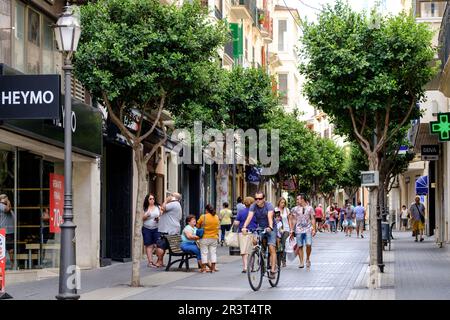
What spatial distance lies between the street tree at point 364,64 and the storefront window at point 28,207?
6417 millimetres

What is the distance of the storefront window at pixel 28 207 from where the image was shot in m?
21.5

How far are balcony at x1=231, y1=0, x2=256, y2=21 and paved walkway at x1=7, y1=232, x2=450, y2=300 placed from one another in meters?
26.8

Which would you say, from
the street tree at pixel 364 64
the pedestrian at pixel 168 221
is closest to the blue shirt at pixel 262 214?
the street tree at pixel 364 64

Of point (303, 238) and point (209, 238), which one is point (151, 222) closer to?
point (209, 238)

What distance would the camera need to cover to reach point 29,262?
2258 cm

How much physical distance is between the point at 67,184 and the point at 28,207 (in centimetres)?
632

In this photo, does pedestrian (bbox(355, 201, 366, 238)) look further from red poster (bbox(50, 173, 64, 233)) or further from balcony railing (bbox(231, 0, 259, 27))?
red poster (bbox(50, 173, 64, 233))

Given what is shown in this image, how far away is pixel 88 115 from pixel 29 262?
4.01 metres

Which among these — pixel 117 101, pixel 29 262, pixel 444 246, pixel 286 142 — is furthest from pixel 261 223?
pixel 286 142

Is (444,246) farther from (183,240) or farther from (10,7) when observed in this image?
(10,7)

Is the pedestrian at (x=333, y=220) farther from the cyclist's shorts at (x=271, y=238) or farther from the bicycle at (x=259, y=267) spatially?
the bicycle at (x=259, y=267)

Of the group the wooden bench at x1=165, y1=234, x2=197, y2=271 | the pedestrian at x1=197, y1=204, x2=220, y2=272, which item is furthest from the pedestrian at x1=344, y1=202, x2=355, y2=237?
the pedestrian at x1=197, y1=204, x2=220, y2=272

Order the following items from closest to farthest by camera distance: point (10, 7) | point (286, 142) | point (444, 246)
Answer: point (10, 7)
point (444, 246)
point (286, 142)

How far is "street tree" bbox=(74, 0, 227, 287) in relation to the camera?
20.7 m
